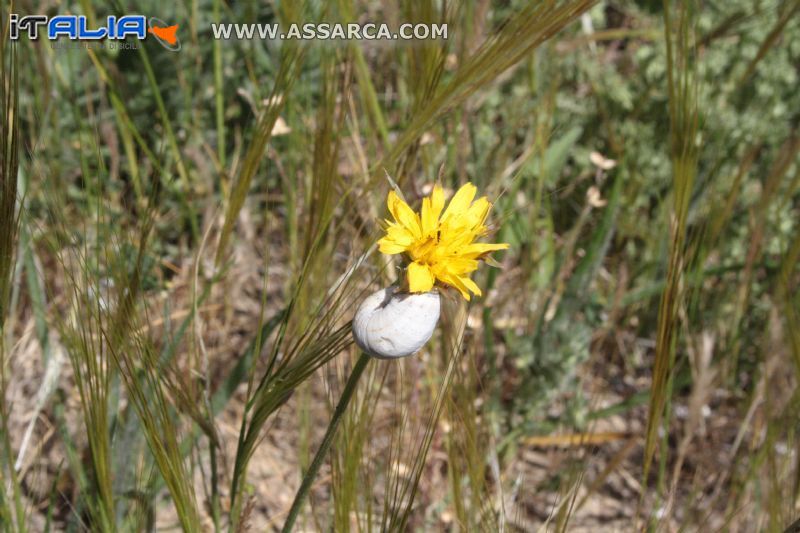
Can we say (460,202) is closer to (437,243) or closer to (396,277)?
(437,243)

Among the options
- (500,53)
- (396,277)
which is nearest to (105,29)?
(396,277)

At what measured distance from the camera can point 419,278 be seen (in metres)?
0.71

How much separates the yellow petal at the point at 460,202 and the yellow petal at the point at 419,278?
0.09 metres

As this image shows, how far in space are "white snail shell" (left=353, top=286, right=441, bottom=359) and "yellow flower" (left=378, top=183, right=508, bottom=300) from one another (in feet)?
0.05

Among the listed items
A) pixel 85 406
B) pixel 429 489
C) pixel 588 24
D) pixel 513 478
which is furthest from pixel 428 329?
pixel 588 24

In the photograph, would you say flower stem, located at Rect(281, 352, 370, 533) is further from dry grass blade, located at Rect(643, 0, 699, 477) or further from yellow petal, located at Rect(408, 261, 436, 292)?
dry grass blade, located at Rect(643, 0, 699, 477)

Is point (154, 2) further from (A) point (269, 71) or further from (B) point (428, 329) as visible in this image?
(B) point (428, 329)

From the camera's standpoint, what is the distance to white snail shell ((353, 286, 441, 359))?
0.69 meters

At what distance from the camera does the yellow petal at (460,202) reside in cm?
80

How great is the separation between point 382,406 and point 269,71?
0.72 meters

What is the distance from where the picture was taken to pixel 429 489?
1.43m

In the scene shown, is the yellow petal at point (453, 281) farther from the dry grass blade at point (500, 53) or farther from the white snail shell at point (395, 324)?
the dry grass blade at point (500, 53)

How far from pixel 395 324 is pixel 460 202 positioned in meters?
0.18

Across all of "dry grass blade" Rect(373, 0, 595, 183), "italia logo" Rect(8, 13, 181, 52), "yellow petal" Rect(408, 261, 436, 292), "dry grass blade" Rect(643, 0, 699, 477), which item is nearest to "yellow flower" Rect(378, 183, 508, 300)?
"yellow petal" Rect(408, 261, 436, 292)
